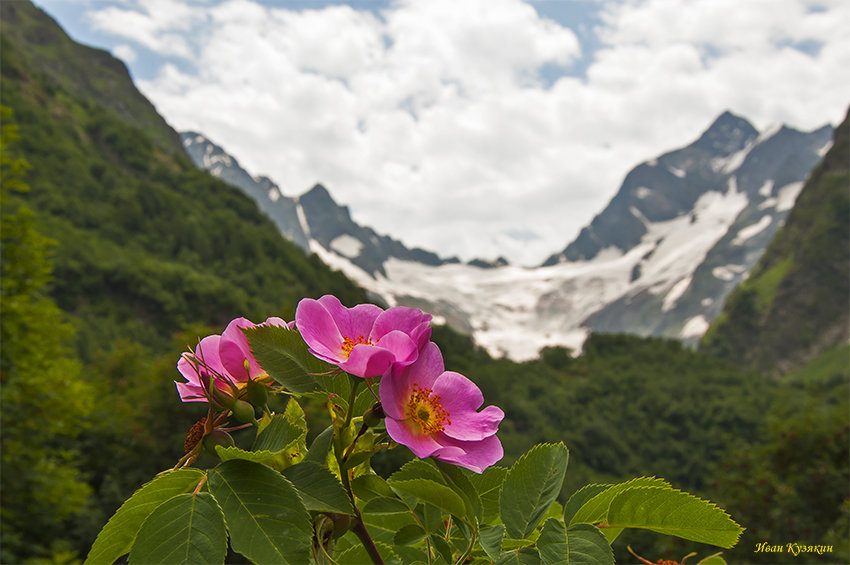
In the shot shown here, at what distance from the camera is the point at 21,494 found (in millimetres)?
7355

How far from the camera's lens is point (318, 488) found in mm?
719

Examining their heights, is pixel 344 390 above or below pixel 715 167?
below

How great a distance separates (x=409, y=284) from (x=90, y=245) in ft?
349

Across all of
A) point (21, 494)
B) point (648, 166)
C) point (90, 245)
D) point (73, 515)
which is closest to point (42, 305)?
point (21, 494)

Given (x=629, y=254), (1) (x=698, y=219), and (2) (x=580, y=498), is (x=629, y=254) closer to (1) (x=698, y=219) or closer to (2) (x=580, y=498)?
(1) (x=698, y=219)

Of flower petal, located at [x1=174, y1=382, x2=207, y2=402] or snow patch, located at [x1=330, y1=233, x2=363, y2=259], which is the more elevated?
snow patch, located at [x1=330, y1=233, x2=363, y2=259]

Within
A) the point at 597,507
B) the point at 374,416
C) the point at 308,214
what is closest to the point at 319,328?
the point at 374,416

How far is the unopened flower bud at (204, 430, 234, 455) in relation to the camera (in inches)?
29.8

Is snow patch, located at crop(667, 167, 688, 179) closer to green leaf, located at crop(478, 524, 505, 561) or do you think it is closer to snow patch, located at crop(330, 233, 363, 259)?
snow patch, located at crop(330, 233, 363, 259)

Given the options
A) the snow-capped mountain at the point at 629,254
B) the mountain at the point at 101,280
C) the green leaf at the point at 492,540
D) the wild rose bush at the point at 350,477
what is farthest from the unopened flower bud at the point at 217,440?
the snow-capped mountain at the point at 629,254

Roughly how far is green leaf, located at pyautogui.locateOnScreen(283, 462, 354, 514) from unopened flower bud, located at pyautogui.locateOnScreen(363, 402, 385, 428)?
0.27 ft

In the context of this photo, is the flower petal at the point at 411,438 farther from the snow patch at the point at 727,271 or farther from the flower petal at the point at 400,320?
the snow patch at the point at 727,271

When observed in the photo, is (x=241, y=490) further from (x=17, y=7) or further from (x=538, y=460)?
(x=17, y=7)

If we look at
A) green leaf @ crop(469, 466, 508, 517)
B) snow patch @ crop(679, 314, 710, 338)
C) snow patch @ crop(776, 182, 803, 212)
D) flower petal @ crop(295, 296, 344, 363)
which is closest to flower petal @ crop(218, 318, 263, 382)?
flower petal @ crop(295, 296, 344, 363)
